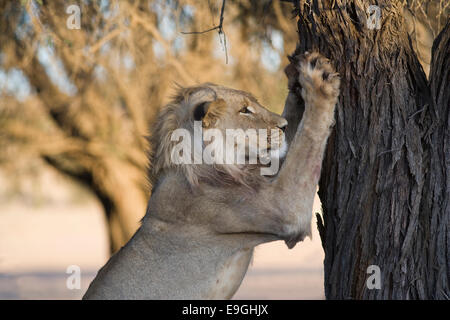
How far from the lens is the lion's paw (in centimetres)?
411

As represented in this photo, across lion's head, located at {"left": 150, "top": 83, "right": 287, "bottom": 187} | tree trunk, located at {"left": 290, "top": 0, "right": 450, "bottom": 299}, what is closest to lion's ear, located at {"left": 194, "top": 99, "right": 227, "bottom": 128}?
lion's head, located at {"left": 150, "top": 83, "right": 287, "bottom": 187}

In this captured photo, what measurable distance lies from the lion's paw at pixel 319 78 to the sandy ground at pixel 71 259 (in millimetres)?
5163

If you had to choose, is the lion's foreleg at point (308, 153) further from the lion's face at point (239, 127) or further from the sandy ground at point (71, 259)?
the sandy ground at point (71, 259)

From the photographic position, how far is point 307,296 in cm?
1100

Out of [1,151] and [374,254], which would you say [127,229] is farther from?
[374,254]

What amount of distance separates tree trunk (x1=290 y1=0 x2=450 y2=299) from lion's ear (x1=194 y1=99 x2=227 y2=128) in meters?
0.71

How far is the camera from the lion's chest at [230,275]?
4176 millimetres

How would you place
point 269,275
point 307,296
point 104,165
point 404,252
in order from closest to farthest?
1. point 404,252
2. point 307,296
3. point 104,165
4. point 269,275

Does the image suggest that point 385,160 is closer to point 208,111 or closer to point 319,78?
point 319,78

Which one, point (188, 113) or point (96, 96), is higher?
point (96, 96)

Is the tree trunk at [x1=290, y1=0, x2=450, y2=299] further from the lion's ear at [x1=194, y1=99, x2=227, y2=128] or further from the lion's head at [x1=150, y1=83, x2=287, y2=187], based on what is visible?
the lion's ear at [x1=194, y1=99, x2=227, y2=128]

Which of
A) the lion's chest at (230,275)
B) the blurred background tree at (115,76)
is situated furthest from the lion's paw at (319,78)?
the blurred background tree at (115,76)

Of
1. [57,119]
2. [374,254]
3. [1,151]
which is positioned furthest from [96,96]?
[374,254]
